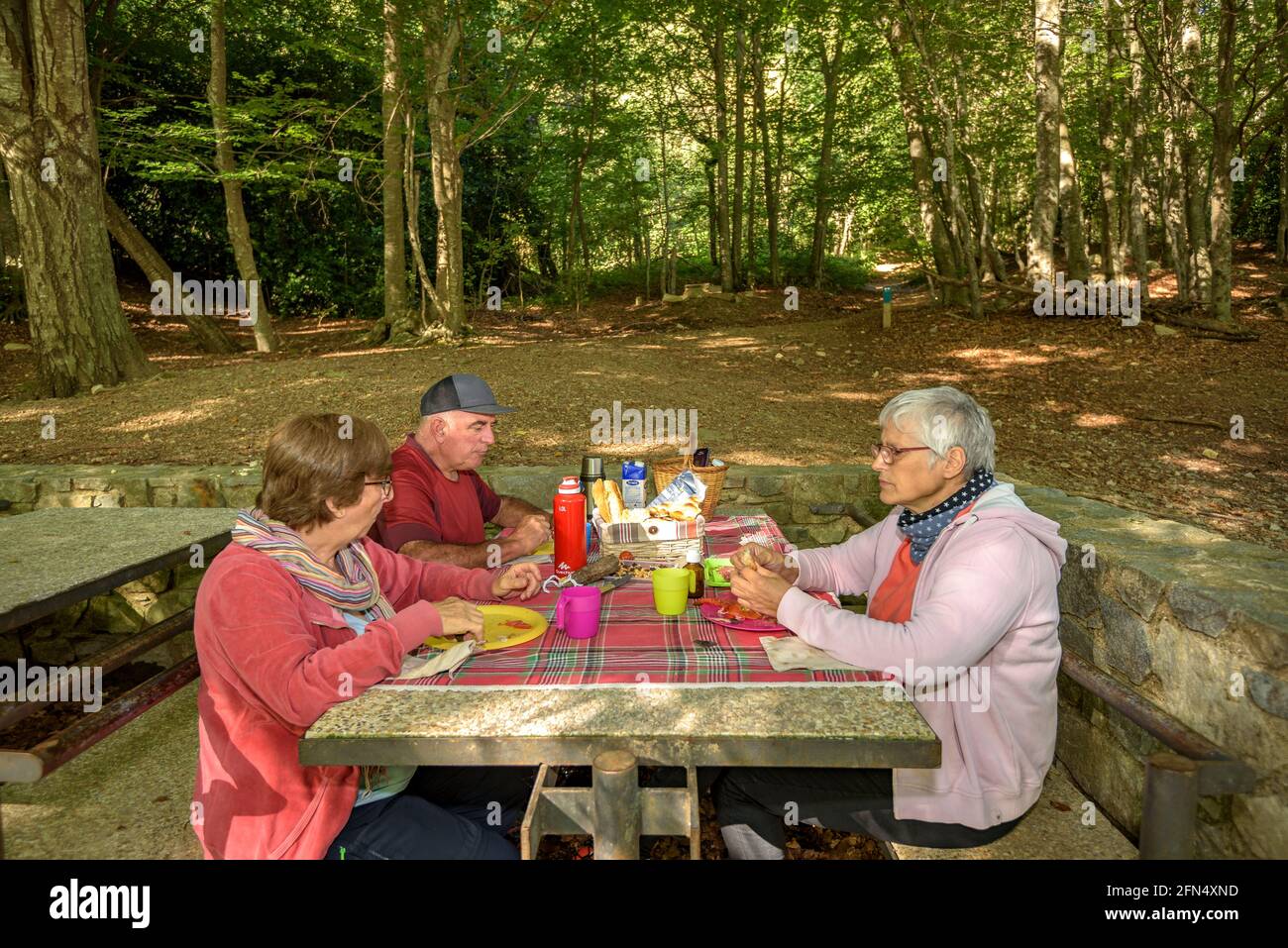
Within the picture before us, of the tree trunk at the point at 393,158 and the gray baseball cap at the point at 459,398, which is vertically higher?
the tree trunk at the point at 393,158

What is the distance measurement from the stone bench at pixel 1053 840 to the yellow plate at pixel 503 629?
3.72 feet

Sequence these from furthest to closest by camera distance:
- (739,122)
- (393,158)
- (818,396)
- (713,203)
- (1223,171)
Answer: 1. (713,203)
2. (739,122)
3. (393,158)
4. (1223,171)
5. (818,396)

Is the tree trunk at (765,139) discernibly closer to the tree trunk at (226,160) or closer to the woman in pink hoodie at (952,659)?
the tree trunk at (226,160)

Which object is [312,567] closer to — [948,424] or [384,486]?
[384,486]

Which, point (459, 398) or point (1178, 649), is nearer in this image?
point (1178, 649)

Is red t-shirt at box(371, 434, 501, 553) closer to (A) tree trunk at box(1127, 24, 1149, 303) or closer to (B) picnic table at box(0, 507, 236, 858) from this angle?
(B) picnic table at box(0, 507, 236, 858)

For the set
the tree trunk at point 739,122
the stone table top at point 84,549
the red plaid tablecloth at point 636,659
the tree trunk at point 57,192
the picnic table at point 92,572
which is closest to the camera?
the red plaid tablecloth at point 636,659

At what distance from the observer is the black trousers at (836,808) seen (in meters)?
2.12

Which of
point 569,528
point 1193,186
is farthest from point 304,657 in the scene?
point 1193,186

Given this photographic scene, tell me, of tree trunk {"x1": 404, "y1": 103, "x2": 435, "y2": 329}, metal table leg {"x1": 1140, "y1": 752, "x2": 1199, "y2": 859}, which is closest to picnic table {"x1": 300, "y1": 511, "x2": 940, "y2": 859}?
metal table leg {"x1": 1140, "y1": 752, "x2": 1199, "y2": 859}

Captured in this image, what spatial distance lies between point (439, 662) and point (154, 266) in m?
13.1

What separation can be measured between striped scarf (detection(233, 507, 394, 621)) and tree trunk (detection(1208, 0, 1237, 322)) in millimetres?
11244

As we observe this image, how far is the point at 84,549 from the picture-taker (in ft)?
10.9

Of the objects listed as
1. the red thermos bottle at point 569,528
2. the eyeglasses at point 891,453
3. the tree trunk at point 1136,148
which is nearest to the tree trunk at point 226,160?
the red thermos bottle at point 569,528
